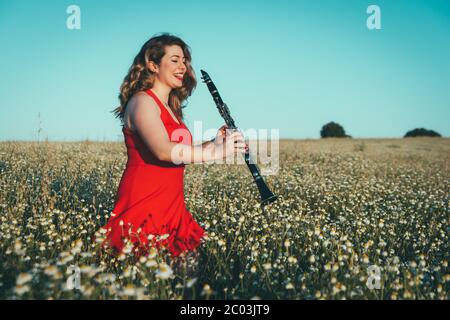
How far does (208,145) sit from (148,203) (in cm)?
84

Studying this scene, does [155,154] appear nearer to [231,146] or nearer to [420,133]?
[231,146]

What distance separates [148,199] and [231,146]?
34.8 inches

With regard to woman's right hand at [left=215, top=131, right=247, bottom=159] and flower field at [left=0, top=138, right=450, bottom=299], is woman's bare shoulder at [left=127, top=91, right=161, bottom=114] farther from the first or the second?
flower field at [left=0, top=138, right=450, bottom=299]

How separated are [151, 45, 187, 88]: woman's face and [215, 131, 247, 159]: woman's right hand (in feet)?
2.52

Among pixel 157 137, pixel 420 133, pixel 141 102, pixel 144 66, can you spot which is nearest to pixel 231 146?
pixel 157 137

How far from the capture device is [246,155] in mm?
4023

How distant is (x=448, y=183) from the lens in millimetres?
8562

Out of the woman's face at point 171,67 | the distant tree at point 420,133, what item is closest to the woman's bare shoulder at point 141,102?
the woman's face at point 171,67

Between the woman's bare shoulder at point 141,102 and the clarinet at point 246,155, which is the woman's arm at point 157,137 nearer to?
the woman's bare shoulder at point 141,102

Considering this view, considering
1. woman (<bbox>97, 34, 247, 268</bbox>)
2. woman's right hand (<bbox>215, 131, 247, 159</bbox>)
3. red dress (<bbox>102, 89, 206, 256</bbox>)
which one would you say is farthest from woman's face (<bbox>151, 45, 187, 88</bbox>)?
woman's right hand (<bbox>215, 131, 247, 159</bbox>)

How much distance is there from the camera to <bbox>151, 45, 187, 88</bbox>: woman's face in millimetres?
3490

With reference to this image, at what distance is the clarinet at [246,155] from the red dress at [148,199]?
774 millimetres

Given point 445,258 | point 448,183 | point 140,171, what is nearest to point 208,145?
point 140,171
